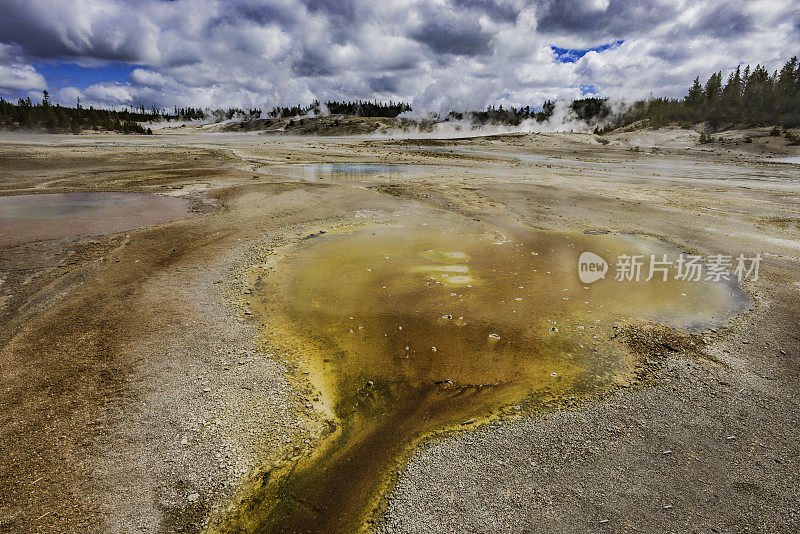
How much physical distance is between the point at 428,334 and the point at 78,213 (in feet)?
47.1

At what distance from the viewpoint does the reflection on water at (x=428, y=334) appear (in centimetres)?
398

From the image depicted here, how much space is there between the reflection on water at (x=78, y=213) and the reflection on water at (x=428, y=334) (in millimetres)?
6895

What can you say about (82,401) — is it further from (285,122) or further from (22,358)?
(285,122)

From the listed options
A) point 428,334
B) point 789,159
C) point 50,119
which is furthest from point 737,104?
point 50,119

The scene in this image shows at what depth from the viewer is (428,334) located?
6.49 meters

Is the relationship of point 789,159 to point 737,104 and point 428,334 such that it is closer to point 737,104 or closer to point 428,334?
point 737,104

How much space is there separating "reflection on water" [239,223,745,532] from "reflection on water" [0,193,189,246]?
22.6 feet

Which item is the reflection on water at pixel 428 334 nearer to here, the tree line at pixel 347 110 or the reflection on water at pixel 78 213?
the reflection on water at pixel 78 213

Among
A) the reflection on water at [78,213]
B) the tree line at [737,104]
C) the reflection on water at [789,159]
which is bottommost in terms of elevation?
the reflection on water at [78,213]

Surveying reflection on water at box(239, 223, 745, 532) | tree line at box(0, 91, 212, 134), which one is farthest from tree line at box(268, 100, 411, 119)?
reflection on water at box(239, 223, 745, 532)

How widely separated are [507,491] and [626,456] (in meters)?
1.46

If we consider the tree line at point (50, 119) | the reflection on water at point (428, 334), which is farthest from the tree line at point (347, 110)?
the reflection on water at point (428, 334)

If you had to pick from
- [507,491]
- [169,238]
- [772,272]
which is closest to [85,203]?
[169,238]

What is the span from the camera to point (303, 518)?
11.3ft
